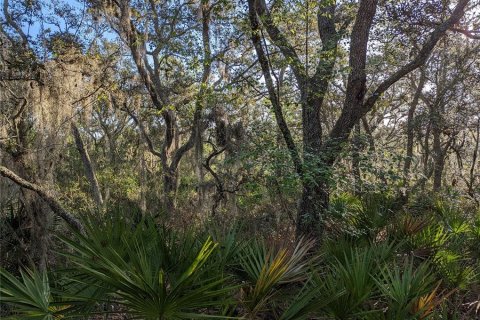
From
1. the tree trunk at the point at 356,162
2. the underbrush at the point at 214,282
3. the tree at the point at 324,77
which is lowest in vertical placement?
the underbrush at the point at 214,282

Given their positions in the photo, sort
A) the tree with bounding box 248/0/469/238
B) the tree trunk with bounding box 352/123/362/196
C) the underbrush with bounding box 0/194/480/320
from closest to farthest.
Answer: the underbrush with bounding box 0/194/480/320 < the tree trunk with bounding box 352/123/362/196 < the tree with bounding box 248/0/469/238

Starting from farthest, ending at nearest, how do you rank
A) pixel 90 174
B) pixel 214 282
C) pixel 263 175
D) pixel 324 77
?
pixel 90 174 < pixel 263 175 < pixel 324 77 < pixel 214 282

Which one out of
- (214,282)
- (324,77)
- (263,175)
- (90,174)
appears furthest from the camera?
(90,174)

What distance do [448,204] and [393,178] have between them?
117 inches

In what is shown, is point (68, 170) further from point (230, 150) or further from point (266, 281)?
point (266, 281)

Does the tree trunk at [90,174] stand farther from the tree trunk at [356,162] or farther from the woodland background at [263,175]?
the tree trunk at [356,162]

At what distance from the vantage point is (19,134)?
6.66m

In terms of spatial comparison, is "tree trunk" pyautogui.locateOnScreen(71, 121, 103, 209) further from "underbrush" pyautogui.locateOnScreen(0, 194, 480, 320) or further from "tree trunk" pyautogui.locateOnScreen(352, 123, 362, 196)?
"underbrush" pyautogui.locateOnScreen(0, 194, 480, 320)

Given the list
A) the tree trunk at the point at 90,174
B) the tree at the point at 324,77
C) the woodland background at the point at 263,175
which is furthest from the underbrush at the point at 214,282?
the tree trunk at the point at 90,174

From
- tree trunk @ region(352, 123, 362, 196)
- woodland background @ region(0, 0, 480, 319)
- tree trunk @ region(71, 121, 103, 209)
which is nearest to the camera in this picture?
woodland background @ region(0, 0, 480, 319)

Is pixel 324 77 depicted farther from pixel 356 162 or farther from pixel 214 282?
pixel 214 282

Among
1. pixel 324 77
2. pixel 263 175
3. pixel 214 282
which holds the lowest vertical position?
pixel 214 282

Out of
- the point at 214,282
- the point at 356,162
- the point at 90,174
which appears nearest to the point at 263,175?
the point at 356,162

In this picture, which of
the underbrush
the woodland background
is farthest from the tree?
the underbrush
